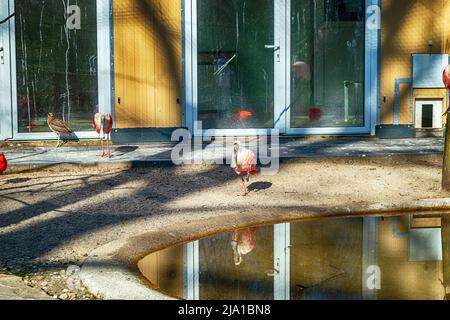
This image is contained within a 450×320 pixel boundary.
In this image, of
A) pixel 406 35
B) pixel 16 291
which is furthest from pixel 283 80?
pixel 16 291

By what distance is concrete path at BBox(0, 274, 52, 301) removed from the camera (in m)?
3.27

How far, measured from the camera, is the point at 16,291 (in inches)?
133

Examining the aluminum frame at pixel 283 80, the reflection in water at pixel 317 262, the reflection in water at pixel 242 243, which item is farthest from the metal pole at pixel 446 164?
the aluminum frame at pixel 283 80

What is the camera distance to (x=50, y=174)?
7.00m

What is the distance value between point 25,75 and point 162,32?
180 centimetres

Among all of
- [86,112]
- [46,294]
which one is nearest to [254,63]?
[86,112]

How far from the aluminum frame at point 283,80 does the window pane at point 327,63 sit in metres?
0.08

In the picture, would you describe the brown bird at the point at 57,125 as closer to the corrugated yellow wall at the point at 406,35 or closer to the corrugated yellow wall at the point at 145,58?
the corrugated yellow wall at the point at 145,58

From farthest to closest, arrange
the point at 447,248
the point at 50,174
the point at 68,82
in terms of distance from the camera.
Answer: the point at 68,82, the point at 50,174, the point at 447,248

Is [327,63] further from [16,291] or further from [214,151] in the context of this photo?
[16,291]

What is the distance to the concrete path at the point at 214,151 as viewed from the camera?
24.3 feet

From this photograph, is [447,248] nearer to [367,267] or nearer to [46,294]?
[367,267]

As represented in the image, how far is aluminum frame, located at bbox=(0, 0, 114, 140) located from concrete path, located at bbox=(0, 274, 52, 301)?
5.68 metres
